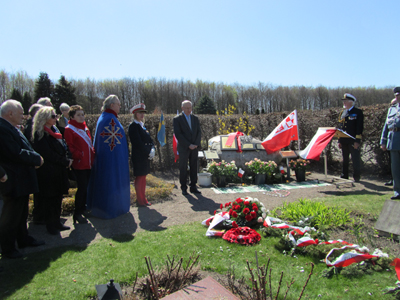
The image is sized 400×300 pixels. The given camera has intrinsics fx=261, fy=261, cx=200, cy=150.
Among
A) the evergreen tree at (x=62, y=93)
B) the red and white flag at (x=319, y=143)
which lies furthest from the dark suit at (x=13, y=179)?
the evergreen tree at (x=62, y=93)

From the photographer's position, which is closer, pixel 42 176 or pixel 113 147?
pixel 42 176

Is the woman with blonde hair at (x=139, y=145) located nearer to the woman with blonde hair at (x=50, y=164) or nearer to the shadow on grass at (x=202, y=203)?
the shadow on grass at (x=202, y=203)

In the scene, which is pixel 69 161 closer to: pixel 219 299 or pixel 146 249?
pixel 146 249

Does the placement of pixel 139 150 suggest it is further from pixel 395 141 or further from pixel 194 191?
pixel 395 141

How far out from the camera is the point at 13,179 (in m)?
3.19

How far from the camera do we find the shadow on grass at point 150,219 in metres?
4.34

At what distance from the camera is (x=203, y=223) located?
4246 millimetres

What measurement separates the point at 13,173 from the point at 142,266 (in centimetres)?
196

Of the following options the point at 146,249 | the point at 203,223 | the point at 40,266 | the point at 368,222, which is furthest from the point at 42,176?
the point at 368,222

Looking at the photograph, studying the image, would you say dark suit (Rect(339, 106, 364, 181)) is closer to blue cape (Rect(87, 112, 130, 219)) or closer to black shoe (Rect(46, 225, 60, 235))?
blue cape (Rect(87, 112, 130, 219))

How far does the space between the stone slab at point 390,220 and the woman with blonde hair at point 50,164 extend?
15.2ft

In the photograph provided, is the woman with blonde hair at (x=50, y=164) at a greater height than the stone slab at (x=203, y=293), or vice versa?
the woman with blonde hair at (x=50, y=164)

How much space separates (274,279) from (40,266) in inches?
103

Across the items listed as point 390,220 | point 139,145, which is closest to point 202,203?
point 139,145
